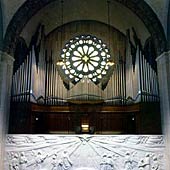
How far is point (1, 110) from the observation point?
29.0 ft

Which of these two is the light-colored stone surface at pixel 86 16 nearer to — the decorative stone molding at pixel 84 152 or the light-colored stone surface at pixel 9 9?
the light-colored stone surface at pixel 9 9

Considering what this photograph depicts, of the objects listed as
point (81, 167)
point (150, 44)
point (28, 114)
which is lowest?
point (81, 167)

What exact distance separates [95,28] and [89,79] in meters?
2.76

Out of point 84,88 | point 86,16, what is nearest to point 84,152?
point 84,88

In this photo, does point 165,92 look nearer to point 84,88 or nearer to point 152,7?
point 152,7

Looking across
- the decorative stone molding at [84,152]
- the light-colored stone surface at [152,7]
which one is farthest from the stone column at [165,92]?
the light-colored stone surface at [152,7]

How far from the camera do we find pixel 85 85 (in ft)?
36.2

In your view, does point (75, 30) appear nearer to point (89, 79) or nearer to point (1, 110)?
point (89, 79)

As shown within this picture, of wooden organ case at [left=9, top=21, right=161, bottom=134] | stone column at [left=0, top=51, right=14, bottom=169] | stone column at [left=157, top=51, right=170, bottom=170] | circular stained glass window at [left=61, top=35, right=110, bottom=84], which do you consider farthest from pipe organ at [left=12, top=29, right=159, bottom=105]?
stone column at [left=0, top=51, right=14, bottom=169]

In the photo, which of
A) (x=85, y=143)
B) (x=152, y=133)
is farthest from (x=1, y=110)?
(x=152, y=133)

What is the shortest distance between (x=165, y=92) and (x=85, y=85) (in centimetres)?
310

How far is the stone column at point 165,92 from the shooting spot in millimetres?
8883

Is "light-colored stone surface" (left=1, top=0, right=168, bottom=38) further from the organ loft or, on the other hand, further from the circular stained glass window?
the circular stained glass window

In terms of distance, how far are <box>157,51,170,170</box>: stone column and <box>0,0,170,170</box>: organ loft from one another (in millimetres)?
30
